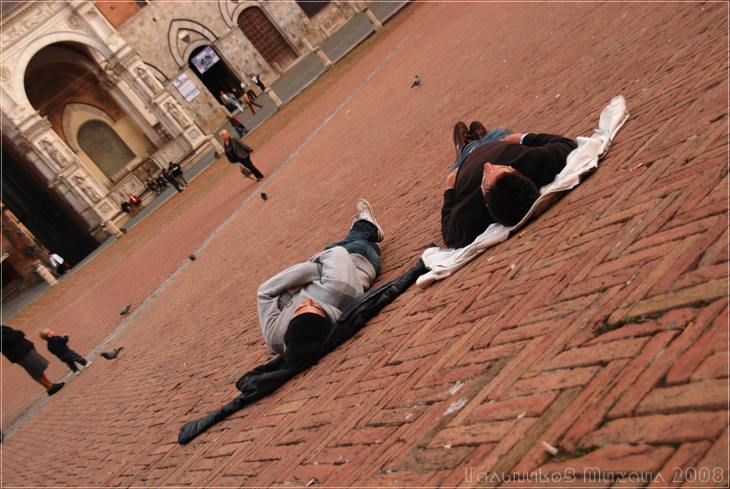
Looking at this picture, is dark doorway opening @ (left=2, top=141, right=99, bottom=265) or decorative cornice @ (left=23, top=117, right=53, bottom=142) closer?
decorative cornice @ (left=23, top=117, right=53, bottom=142)

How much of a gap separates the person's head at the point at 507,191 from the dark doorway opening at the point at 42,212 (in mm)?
25816

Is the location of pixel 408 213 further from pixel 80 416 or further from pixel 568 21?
pixel 80 416

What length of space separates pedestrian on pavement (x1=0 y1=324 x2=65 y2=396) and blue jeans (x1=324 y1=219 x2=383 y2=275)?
7364mm

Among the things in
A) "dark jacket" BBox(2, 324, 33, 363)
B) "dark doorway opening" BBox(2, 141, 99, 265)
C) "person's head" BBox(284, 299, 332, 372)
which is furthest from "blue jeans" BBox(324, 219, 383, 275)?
"dark doorway opening" BBox(2, 141, 99, 265)

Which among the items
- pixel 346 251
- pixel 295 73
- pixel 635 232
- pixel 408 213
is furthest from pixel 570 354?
pixel 295 73

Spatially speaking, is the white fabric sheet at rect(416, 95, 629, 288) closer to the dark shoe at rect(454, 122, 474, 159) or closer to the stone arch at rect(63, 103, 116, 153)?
the dark shoe at rect(454, 122, 474, 159)

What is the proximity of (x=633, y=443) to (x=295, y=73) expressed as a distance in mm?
28097

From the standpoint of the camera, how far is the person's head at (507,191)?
10.9 feet

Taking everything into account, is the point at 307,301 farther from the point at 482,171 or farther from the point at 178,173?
the point at 178,173

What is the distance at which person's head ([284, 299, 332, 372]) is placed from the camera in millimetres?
3793

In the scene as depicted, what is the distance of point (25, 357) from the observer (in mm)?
9344

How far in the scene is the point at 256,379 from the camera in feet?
13.3

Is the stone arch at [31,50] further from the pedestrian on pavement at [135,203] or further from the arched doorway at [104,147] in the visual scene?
the pedestrian on pavement at [135,203]

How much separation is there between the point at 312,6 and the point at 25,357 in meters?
28.4
